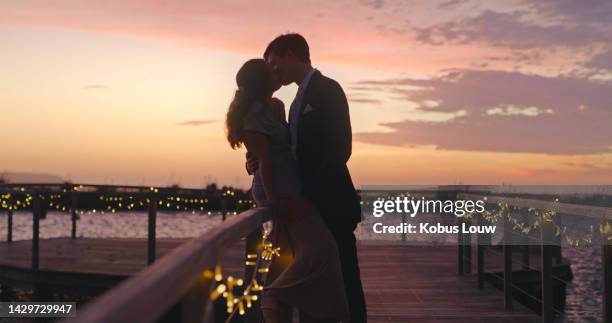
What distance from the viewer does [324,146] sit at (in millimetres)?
3451

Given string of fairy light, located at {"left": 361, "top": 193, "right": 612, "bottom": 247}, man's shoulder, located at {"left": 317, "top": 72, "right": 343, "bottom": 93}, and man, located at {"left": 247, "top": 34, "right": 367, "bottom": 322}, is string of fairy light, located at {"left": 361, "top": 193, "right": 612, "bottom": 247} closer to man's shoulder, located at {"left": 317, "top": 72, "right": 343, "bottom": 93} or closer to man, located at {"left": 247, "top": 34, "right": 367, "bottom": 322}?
man, located at {"left": 247, "top": 34, "right": 367, "bottom": 322}

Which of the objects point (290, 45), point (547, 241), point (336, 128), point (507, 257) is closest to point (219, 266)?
point (336, 128)

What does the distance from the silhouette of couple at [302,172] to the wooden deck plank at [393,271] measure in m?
2.76

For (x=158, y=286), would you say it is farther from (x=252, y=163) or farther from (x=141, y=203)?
(x=141, y=203)

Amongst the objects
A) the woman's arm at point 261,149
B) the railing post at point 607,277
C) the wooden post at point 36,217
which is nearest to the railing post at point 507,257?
the railing post at point 607,277

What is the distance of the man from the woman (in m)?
0.05

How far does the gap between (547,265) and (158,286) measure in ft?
15.2

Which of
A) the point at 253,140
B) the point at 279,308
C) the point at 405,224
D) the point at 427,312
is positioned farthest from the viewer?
the point at 405,224

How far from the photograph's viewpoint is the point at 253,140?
3.27 meters

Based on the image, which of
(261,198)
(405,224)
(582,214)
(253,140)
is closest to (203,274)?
(253,140)

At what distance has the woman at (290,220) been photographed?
10.9ft

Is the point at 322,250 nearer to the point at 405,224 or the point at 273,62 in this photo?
the point at 273,62

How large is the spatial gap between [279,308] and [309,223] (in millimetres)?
413

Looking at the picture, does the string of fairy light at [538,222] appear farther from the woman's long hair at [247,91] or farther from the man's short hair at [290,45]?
the woman's long hair at [247,91]
